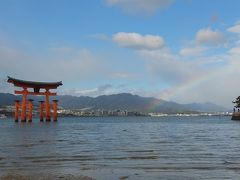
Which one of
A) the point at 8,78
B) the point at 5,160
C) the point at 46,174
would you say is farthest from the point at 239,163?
the point at 8,78

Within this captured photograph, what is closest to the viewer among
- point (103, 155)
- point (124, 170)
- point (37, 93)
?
point (124, 170)

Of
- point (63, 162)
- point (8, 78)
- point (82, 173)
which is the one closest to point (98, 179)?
point (82, 173)

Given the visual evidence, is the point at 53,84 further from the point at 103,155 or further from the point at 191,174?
the point at 191,174

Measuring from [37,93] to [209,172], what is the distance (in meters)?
79.1

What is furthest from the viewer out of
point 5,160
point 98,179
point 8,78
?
point 8,78

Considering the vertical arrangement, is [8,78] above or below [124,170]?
above

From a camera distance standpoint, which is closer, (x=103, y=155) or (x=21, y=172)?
(x=21, y=172)

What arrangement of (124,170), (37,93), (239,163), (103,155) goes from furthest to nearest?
(37,93), (103,155), (239,163), (124,170)

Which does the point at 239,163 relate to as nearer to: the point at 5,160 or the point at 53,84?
the point at 5,160

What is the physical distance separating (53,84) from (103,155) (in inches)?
2839

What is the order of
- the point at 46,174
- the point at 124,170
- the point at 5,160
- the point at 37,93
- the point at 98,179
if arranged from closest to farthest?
the point at 98,179 → the point at 46,174 → the point at 124,170 → the point at 5,160 → the point at 37,93

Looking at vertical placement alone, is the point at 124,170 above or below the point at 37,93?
below

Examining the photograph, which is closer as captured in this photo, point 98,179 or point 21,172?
point 98,179

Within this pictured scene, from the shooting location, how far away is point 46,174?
46.1 feet
